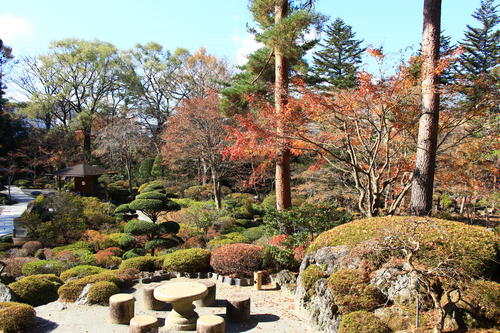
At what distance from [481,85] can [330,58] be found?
2018 cm

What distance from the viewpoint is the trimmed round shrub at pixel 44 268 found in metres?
8.77

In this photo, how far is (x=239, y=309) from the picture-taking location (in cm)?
608

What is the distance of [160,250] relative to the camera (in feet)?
36.7

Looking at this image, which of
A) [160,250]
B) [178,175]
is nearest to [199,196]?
[178,175]

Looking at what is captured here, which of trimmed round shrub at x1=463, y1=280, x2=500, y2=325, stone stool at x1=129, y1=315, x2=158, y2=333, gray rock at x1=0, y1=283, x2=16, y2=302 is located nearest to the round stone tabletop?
stone stool at x1=129, y1=315, x2=158, y2=333

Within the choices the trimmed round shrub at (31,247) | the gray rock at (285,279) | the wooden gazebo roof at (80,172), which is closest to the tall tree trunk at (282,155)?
the gray rock at (285,279)

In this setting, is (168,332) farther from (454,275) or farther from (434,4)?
(434,4)

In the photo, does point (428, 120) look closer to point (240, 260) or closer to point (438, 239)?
point (438, 239)

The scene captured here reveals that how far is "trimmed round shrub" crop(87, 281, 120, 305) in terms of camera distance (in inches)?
271

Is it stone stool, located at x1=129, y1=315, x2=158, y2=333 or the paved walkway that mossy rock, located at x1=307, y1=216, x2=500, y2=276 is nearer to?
stone stool, located at x1=129, y1=315, x2=158, y2=333

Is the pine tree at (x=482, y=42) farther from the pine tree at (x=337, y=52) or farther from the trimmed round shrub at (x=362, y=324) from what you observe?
the trimmed round shrub at (x=362, y=324)

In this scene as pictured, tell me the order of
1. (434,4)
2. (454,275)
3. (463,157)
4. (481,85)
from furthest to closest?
(463,157)
(481,85)
(434,4)
(454,275)

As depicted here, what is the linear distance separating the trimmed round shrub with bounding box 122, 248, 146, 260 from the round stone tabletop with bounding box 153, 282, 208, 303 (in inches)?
196

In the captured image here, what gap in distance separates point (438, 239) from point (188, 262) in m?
5.77
